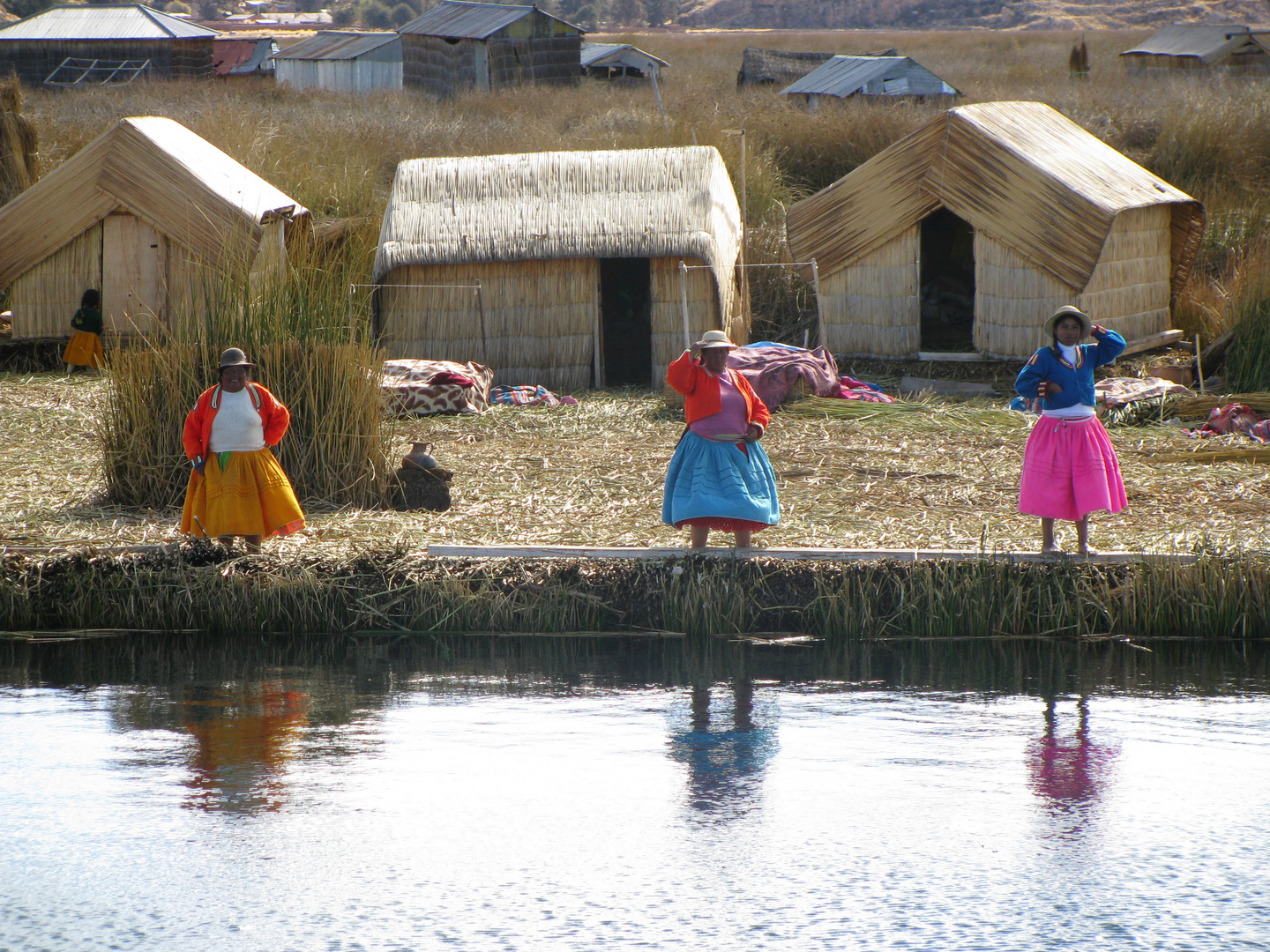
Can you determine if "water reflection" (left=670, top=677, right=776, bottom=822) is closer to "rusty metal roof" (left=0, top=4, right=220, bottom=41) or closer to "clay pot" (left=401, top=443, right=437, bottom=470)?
"clay pot" (left=401, top=443, right=437, bottom=470)

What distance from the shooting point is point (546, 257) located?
1163 centimetres

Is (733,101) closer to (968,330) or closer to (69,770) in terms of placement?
(968,330)

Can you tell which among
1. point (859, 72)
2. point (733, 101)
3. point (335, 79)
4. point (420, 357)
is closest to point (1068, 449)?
point (420, 357)

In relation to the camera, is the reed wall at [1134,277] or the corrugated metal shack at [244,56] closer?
the reed wall at [1134,277]

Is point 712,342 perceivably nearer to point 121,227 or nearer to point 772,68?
point 121,227

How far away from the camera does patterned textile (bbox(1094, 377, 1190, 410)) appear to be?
1011cm

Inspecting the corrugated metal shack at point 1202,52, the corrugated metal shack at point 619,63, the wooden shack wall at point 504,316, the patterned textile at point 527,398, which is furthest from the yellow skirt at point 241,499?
the corrugated metal shack at point 619,63

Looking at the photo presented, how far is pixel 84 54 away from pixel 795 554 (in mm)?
30552

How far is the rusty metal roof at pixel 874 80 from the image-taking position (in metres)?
25.9

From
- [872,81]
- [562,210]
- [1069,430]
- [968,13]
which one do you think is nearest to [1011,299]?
[562,210]

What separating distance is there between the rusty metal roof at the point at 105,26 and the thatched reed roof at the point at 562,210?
22.7 m

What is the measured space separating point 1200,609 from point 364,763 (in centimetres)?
376

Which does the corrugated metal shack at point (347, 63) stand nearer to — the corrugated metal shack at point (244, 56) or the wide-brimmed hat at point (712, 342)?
the corrugated metal shack at point (244, 56)

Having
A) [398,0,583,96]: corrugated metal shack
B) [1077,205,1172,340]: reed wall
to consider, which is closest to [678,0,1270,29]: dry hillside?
[398,0,583,96]: corrugated metal shack
